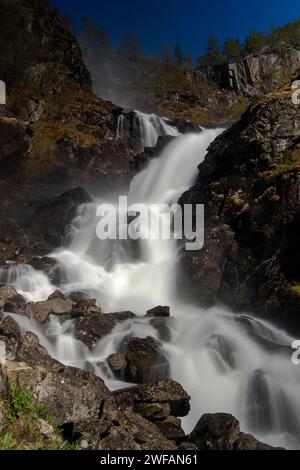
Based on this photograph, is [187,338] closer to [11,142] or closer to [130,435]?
[130,435]

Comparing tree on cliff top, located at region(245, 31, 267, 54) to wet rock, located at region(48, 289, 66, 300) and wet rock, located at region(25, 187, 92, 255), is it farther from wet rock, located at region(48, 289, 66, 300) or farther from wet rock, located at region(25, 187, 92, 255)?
wet rock, located at region(48, 289, 66, 300)

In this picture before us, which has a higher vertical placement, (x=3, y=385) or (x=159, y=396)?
(x=3, y=385)

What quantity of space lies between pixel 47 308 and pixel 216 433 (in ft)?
38.3

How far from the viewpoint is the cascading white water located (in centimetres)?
1412

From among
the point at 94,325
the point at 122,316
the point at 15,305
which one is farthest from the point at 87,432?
the point at 122,316

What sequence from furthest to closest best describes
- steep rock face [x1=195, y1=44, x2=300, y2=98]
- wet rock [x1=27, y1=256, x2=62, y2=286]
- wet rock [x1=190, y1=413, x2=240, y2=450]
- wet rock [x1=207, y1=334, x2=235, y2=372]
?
steep rock face [x1=195, y1=44, x2=300, y2=98] < wet rock [x1=27, y1=256, x2=62, y2=286] < wet rock [x1=207, y1=334, x2=235, y2=372] < wet rock [x1=190, y1=413, x2=240, y2=450]

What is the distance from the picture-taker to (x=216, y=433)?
34.1 ft

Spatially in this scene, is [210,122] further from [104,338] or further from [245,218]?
[104,338]

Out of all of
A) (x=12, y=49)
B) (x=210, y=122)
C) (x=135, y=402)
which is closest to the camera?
(x=135, y=402)

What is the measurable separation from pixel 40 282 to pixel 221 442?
56.3 feet

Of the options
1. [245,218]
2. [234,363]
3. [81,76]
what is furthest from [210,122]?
[234,363]

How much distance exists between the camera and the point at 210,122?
7225 cm

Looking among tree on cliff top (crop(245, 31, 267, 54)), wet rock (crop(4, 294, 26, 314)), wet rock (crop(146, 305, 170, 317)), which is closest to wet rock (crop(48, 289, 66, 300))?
wet rock (crop(4, 294, 26, 314))

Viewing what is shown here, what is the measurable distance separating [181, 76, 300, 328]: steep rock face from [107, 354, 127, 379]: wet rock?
27.7ft
